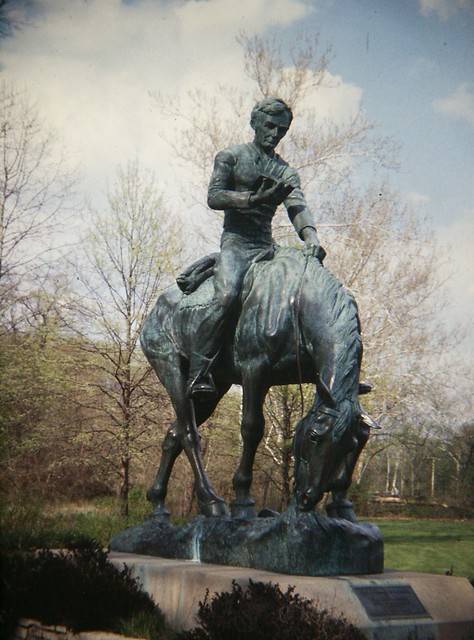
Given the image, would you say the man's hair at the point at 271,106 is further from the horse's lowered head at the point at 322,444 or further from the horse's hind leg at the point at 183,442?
the horse's lowered head at the point at 322,444

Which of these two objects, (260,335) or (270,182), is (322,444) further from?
(270,182)

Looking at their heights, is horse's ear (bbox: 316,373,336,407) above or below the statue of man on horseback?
below

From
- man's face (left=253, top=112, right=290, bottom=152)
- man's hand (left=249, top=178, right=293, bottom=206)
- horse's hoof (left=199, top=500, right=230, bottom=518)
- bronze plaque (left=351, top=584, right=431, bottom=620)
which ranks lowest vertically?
Answer: bronze plaque (left=351, top=584, right=431, bottom=620)

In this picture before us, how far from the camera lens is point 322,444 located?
203 inches

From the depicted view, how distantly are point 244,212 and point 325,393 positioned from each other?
2.11 metres

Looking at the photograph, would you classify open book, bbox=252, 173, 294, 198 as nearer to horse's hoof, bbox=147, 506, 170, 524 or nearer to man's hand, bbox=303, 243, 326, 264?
man's hand, bbox=303, 243, 326, 264

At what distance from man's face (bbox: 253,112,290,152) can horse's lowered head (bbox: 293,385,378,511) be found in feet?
8.47

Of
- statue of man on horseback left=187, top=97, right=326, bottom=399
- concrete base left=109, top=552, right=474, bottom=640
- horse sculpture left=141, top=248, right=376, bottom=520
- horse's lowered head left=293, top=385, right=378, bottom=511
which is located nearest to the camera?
concrete base left=109, top=552, right=474, bottom=640

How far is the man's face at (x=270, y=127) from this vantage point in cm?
684

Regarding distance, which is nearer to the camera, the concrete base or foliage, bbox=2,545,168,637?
the concrete base

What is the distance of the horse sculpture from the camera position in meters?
5.29

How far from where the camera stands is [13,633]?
19.5ft

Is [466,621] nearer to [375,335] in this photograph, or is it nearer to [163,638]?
[163,638]

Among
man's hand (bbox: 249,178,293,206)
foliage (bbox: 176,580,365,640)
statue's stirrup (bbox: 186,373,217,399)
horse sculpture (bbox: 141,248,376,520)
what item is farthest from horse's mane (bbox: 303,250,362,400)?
foliage (bbox: 176,580,365,640)
